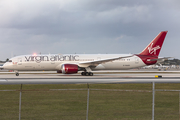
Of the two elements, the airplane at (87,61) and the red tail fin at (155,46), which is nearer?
the airplane at (87,61)

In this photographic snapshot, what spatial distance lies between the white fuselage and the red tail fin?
2339 millimetres

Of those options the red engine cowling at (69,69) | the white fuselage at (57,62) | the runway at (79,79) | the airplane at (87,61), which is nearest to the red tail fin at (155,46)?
the airplane at (87,61)

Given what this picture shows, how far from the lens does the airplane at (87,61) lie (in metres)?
40.3

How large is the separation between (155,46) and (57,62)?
18.1 m

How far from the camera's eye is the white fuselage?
1601 inches

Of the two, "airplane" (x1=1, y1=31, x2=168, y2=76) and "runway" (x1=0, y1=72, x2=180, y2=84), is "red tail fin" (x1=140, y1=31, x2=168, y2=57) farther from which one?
"runway" (x1=0, y1=72, x2=180, y2=84)

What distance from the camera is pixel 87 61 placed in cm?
4141

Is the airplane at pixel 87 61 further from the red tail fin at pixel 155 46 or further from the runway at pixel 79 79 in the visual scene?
the runway at pixel 79 79
